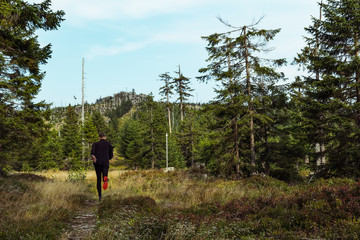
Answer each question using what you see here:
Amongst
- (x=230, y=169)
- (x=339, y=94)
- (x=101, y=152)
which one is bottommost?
(x=230, y=169)

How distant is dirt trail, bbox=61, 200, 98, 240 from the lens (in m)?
4.58

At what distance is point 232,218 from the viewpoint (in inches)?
211

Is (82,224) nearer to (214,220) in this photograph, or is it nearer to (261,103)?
(214,220)

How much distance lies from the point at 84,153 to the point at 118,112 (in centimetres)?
12434

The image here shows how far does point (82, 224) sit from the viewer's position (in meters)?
5.70

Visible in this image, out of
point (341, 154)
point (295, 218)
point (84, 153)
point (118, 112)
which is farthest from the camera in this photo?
point (118, 112)

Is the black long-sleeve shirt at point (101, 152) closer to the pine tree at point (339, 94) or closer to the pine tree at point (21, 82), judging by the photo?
the pine tree at point (21, 82)

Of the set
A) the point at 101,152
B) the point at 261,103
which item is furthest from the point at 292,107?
the point at 101,152

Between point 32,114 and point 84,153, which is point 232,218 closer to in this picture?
point 32,114

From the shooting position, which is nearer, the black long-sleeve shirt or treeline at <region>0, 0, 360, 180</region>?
the black long-sleeve shirt

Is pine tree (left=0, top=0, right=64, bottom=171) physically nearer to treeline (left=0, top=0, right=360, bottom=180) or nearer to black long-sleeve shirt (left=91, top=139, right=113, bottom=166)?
treeline (left=0, top=0, right=360, bottom=180)

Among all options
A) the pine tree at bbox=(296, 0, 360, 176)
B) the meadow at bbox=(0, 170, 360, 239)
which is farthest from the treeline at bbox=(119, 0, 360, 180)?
the meadow at bbox=(0, 170, 360, 239)

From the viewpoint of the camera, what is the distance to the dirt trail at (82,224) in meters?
4.58

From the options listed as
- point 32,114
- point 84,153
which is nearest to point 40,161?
point 84,153
